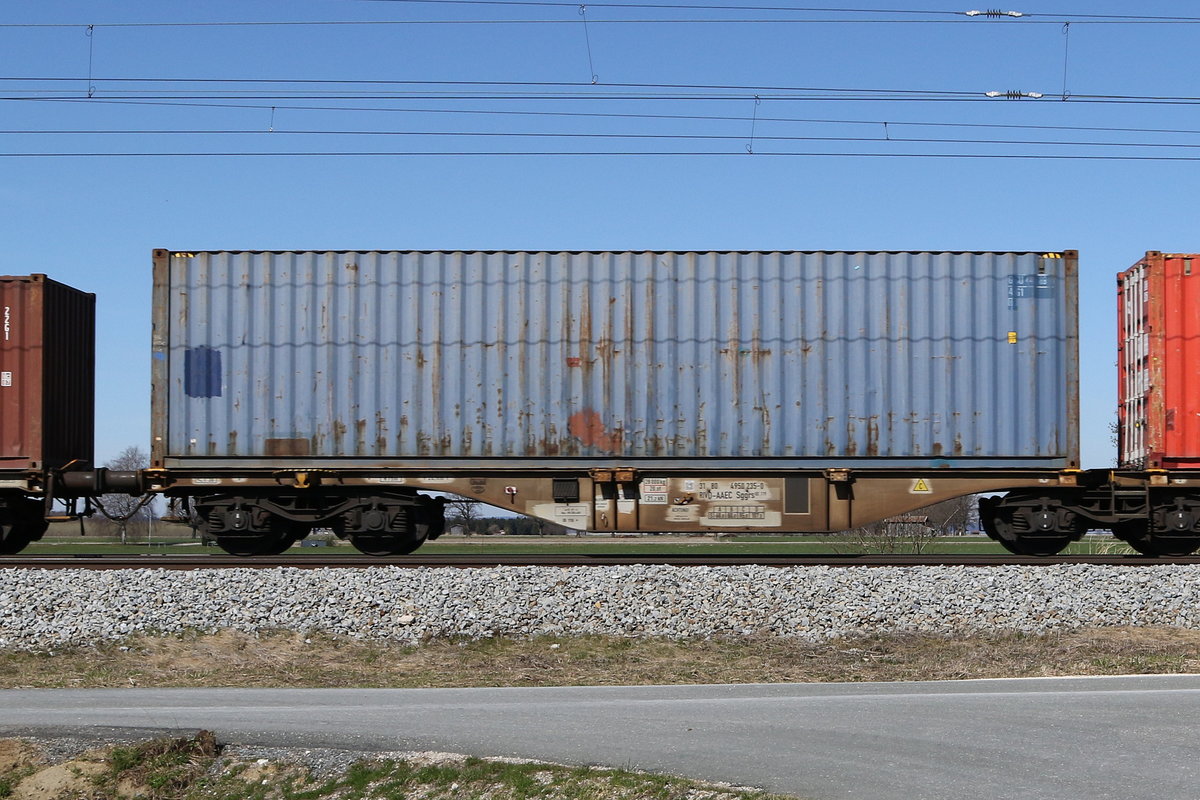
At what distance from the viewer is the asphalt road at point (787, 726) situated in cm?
626

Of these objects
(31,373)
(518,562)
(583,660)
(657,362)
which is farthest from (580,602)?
(31,373)

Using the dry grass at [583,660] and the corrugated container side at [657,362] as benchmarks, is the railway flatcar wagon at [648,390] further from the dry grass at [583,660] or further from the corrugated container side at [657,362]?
the dry grass at [583,660]

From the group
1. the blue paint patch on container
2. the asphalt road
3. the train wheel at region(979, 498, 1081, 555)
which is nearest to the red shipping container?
the train wheel at region(979, 498, 1081, 555)

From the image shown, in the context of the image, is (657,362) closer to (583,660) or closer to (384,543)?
(384,543)

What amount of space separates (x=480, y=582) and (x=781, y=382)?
4.93 m

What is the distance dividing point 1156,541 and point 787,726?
395 inches

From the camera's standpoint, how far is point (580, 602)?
1233 centimetres

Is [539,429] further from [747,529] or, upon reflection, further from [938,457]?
[938,457]

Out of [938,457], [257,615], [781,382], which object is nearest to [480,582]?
[257,615]

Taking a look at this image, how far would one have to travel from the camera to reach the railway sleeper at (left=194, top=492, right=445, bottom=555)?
49.6 feet

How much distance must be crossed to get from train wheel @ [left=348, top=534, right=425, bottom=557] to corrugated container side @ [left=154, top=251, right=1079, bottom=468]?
1.10 m

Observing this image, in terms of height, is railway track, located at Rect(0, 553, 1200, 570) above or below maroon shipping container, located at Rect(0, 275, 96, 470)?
below

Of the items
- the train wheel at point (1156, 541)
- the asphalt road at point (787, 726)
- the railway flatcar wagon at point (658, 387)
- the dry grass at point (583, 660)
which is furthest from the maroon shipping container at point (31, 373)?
the train wheel at point (1156, 541)

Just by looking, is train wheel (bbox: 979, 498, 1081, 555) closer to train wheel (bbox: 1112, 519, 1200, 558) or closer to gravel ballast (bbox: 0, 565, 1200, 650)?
train wheel (bbox: 1112, 519, 1200, 558)
